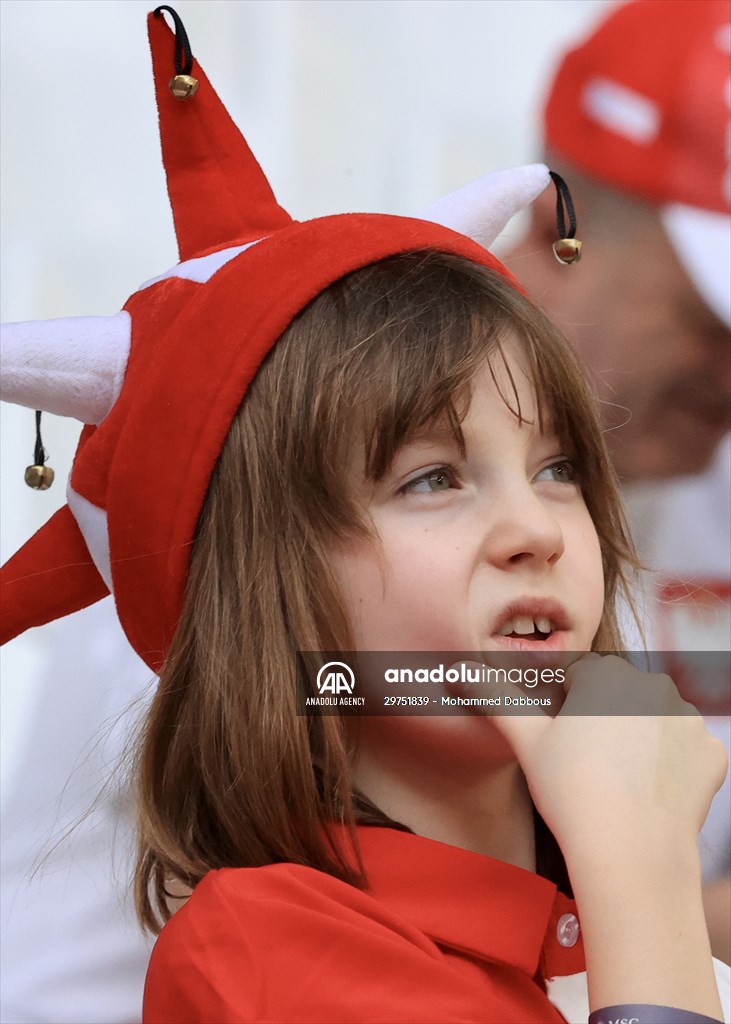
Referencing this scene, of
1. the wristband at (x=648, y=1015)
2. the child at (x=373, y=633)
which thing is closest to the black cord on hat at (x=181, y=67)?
the child at (x=373, y=633)

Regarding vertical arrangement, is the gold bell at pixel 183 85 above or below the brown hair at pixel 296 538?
above

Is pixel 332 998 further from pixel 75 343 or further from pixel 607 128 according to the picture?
pixel 607 128

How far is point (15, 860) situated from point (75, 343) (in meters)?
0.45

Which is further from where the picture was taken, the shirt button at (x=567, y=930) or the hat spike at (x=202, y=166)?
the hat spike at (x=202, y=166)

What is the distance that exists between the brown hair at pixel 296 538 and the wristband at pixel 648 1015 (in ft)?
0.57

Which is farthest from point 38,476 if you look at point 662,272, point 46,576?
point 662,272

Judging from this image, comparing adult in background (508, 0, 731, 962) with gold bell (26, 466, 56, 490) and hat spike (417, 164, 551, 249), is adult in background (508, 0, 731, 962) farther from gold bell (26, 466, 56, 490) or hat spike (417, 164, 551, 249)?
gold bell (26, 466, 56, 490)

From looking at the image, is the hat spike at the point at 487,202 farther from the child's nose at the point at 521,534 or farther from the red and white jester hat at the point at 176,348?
the child's nose at the point at 521,534

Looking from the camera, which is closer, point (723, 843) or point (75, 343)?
point (75, 343)

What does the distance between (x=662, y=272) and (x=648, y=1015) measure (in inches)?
31.2

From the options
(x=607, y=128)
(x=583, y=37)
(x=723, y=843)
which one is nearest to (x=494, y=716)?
(x=723, y=843)

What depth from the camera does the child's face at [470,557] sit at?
0.72 m

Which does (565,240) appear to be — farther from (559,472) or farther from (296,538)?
(296,538)

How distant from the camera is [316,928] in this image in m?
0.67
